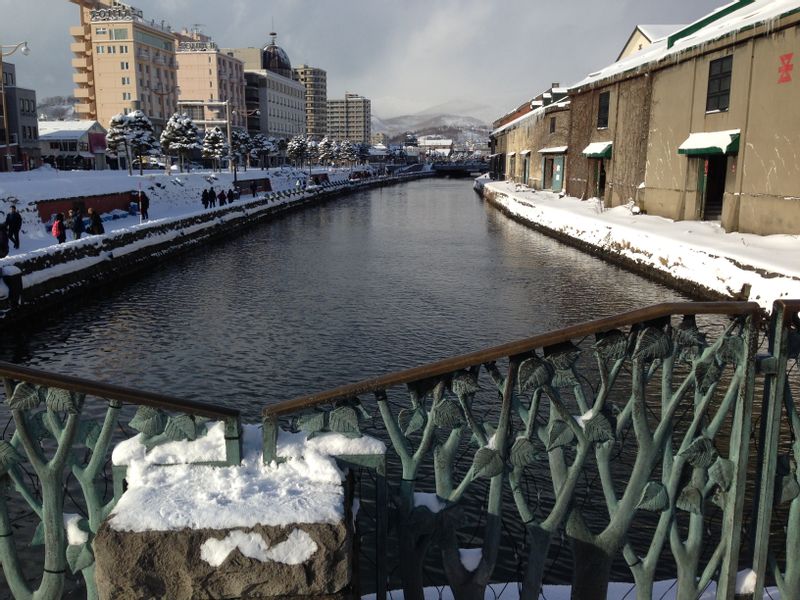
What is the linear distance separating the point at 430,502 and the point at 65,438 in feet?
5.52

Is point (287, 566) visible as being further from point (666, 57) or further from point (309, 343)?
point (666, 57)

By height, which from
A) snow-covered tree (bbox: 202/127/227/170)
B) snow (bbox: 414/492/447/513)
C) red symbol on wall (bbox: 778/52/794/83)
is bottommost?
snow (bbox: 414/492/447/513)

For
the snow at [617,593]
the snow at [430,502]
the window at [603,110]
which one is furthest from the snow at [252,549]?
the window at [603,110]

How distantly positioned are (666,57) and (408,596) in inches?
1197

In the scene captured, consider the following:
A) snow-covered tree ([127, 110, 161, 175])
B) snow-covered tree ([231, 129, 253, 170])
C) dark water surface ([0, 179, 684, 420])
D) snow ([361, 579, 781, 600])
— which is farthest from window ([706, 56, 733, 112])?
snow-covered tree ([231, 129, 253, 170])

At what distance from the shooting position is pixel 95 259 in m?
22.3

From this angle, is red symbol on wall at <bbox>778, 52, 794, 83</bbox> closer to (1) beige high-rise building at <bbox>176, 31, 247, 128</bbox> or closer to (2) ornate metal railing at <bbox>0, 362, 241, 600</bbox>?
(2) ornate metal railing at <bbox>0, 362, 241, 600</bbox>

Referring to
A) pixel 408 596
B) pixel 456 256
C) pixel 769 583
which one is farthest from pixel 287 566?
pixel 456 256

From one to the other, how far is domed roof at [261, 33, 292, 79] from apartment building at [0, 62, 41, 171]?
8743cm

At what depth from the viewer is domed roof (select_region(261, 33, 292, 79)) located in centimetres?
15775

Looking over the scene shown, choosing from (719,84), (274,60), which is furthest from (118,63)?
(719,84)

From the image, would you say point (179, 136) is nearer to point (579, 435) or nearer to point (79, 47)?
point (79, 47)

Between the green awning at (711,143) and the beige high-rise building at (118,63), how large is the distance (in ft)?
292

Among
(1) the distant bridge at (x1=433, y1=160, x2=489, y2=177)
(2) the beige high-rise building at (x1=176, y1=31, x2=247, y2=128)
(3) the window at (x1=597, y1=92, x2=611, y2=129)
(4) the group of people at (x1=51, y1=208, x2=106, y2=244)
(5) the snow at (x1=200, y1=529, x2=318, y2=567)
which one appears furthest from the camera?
(1) the distant bridge at (x1=433, y1=160, x2=489, y2=177)
